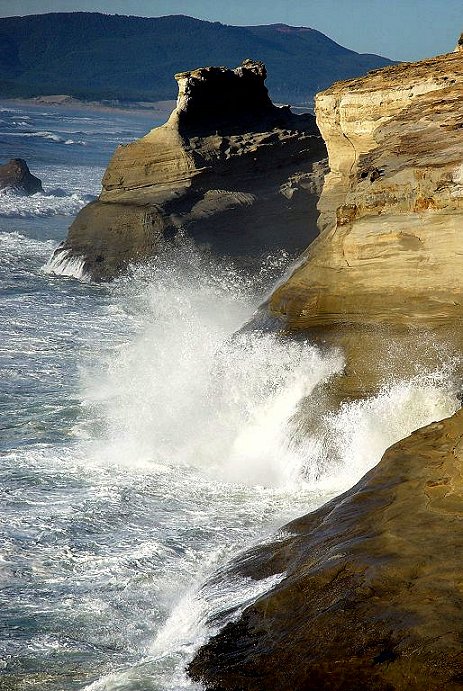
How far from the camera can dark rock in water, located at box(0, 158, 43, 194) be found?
35259 mm

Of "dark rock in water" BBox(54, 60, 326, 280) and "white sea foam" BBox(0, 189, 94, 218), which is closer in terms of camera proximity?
"dark rock in water" BBox(54, 60, 326, 280)

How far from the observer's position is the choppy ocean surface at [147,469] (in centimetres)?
692

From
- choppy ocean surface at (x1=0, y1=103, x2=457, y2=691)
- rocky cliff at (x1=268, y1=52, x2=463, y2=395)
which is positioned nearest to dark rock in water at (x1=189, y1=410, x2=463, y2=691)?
choppy ocean surface at (x1=0, y1=103, x2=457, y2=691)

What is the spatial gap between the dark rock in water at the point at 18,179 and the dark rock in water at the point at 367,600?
2962cm

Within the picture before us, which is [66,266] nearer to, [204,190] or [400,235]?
[204,190]

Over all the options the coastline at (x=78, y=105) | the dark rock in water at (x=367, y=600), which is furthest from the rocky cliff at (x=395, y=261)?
the coastline at (x=78, y=105)

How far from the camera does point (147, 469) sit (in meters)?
10.6

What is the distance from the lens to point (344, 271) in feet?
34.1

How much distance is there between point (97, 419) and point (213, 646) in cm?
649

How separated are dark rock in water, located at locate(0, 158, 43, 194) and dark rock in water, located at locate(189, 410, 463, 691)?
1166 inches

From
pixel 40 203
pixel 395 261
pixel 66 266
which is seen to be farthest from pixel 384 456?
pixel 40 203

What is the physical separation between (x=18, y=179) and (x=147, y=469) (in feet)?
87.0

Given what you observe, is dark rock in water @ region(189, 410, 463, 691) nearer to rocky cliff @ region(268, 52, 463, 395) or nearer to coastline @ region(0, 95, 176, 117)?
rocky cliff @ region(268, 52, 463, 395)

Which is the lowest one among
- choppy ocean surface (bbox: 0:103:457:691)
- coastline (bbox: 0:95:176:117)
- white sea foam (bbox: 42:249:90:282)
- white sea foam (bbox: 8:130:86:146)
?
choppy ocean surface (bbox: 0:103:457:691)
